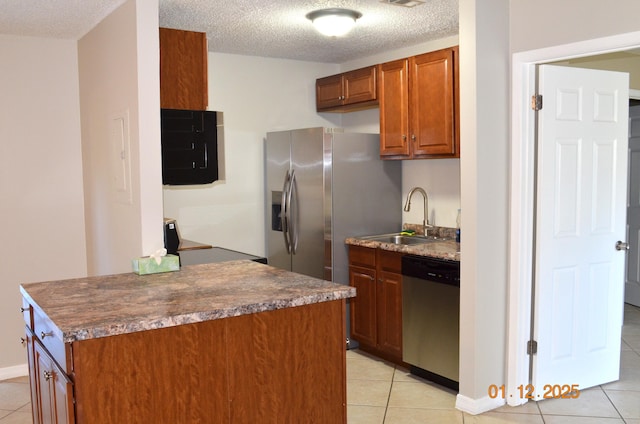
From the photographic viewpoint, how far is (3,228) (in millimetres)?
4242

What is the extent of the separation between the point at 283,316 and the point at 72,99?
9.61ft

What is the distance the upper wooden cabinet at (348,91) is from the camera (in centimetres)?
488

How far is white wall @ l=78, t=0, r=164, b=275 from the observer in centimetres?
328

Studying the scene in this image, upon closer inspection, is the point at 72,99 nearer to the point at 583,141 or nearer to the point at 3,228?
the point at 3,228

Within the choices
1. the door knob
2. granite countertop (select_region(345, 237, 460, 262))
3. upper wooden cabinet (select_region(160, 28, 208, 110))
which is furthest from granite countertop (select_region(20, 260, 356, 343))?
the door knob

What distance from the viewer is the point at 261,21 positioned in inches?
160

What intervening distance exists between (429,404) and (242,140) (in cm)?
276

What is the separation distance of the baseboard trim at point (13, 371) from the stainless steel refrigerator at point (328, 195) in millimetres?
2114

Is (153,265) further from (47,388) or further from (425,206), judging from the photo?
(425,206)

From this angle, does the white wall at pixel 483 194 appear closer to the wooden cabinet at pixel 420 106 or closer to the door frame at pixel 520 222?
the door frame at pixel 520 222

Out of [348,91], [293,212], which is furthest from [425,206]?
[348,91]

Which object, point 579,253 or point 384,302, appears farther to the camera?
point 384,302

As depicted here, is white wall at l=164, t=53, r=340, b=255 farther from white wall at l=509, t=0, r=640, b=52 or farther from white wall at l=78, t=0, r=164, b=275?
white wall at l=509, t=0, r=640, b=52

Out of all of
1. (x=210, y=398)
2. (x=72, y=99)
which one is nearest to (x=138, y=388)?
(x=210, y=398)
